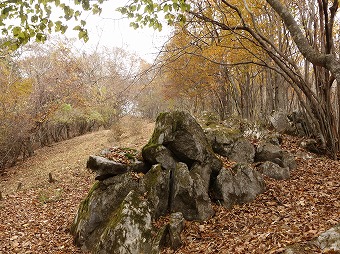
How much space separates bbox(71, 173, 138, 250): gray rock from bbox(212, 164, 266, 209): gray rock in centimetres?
238

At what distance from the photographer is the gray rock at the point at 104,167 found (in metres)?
7.82

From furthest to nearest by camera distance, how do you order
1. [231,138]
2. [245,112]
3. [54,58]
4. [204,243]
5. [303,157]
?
[54,58] → [245,112] → [303,157] → [231,138] → [204,243]

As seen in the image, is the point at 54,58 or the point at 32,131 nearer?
the point at 32,131

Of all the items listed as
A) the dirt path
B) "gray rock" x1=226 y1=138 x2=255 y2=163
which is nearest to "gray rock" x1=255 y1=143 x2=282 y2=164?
"gray rock" x1=226 y1=138 x2=255 y2=163

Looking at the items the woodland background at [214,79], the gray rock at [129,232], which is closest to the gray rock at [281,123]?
the woodland background at [214,79]

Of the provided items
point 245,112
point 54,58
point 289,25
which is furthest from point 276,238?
point 54,58

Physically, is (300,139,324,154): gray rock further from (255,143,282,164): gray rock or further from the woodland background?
(255,143,282,164): gray rock

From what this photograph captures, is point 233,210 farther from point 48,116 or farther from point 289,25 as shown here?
point 48,116

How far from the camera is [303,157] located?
10648mm

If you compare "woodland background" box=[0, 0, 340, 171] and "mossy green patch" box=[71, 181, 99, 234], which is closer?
"mossy green patch" box=[71, 181, 99, 234]

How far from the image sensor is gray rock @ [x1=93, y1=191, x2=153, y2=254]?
6254 mm

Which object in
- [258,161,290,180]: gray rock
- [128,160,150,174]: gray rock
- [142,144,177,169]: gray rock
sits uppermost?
[142,144,177,169]: gray rock

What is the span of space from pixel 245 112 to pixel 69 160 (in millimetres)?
12213

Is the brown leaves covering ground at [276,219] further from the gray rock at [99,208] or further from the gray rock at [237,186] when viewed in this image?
the gray rock at [99,208]
